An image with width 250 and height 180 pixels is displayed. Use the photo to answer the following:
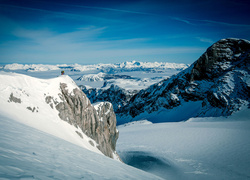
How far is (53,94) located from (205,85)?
72.9 metres

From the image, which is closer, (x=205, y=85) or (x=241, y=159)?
(x=241, y=159)

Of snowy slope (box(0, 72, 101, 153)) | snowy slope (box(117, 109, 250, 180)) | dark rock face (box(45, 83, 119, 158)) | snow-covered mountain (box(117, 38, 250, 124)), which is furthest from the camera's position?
snow-covered mountain (box(117, 38, 250, 124))

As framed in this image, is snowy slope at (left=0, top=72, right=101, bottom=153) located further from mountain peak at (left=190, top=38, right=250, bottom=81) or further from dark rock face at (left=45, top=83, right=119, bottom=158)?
mountain peak at (left=190, top=38, right=250, bottom=81)

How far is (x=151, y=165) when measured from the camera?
82.5ft

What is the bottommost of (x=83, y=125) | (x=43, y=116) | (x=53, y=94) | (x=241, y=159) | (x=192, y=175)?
(x=192, y=175)

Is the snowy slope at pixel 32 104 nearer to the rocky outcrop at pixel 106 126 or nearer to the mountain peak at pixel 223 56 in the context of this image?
the rocky outcrop at pixel 106 126

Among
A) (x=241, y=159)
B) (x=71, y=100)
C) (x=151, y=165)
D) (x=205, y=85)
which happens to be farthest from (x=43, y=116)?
(x=205, y=85)

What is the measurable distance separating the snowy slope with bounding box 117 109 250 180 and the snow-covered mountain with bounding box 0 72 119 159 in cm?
766

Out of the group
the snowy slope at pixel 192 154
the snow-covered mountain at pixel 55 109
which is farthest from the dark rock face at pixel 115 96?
the snow-covered mountain at pixel 55 109

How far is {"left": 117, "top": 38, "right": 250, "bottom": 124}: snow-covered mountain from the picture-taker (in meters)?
56.2

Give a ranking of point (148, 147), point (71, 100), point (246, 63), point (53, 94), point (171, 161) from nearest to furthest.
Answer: point (53, 94) < point (71, 100) < point (171, 161) < point (148, 147) < point (246, 63)

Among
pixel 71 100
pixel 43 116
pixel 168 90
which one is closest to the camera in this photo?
pixel 43 116

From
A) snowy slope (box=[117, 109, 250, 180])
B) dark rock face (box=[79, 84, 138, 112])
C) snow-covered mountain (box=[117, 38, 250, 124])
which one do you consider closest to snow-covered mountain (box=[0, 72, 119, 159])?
snowy slope (box=[117, 109, 250, 180])

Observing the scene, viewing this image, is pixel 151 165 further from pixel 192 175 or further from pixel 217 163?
pixel 217 163
